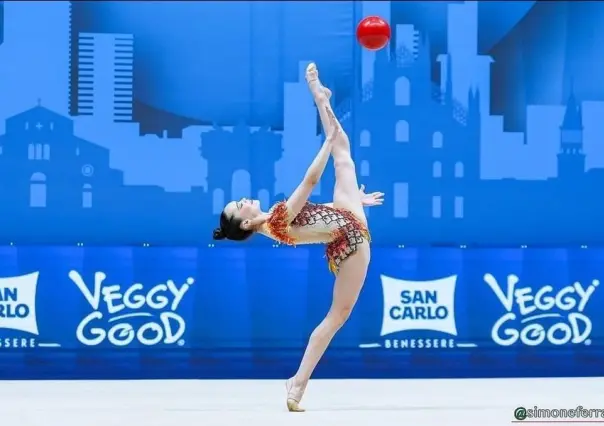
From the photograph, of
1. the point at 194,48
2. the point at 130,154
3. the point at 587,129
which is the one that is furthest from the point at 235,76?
the point at 587,129

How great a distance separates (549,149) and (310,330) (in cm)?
221

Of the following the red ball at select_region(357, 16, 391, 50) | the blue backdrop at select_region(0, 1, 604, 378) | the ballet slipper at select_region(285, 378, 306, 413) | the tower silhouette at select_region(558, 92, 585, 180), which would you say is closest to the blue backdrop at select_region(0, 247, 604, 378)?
the blue backdrop at select_region(0, 1, 604, 378)

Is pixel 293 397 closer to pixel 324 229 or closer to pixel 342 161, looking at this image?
pixel 324 229

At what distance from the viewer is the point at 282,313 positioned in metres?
7.43

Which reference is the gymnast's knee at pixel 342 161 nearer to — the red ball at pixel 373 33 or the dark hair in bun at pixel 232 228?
the dark hair in bun at pixel 232 228

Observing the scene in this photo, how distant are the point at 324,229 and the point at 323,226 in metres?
0.02

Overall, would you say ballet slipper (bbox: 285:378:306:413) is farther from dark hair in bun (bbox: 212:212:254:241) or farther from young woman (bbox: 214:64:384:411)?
dark hair in bun (bbox: 212:212:254:241)

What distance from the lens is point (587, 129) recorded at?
7.68 meters

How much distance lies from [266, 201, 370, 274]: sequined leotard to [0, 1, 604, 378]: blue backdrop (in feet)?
5.78

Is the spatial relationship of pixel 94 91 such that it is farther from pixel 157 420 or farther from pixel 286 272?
pixel 157 420

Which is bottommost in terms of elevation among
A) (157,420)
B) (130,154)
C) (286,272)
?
(157,420)

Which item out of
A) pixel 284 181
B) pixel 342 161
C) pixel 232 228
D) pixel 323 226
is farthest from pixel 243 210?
pixel 284 181

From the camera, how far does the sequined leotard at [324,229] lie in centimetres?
556

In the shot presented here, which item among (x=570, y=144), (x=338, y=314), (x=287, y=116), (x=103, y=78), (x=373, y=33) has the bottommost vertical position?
(x=338, y=314)
